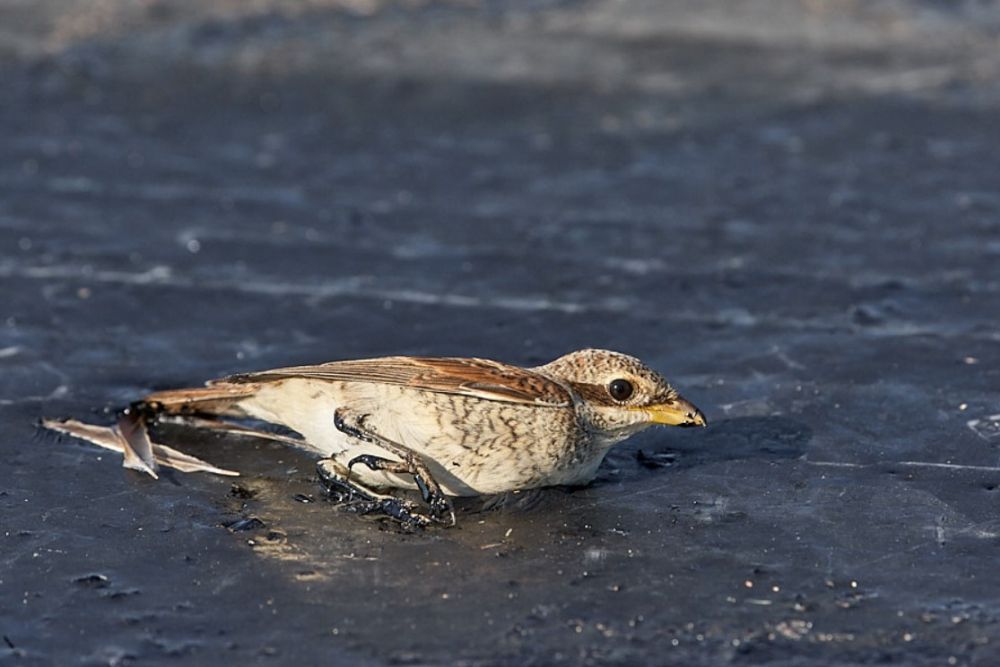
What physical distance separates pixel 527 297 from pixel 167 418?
295 centimetres

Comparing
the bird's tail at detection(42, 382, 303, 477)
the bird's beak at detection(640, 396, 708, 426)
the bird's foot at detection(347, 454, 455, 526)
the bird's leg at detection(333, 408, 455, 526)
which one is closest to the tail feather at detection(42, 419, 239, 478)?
the bird's tail at detection(42, 382, 303, 477)

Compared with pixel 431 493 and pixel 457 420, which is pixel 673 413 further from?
pixel 431 493

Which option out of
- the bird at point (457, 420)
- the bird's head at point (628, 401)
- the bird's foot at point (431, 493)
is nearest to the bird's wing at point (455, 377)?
the bird at point (457, 420)

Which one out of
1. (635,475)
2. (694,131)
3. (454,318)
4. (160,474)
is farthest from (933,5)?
(160,474)

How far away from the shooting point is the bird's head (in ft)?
23.6

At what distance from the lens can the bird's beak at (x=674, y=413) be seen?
7207mm

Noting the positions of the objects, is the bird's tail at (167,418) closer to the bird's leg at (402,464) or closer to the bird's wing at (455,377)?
the bird's wing at (455,377)

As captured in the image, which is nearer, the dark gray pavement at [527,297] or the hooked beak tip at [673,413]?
the dark gray pavement at [527,297]

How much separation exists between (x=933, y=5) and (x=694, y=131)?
4563 mm

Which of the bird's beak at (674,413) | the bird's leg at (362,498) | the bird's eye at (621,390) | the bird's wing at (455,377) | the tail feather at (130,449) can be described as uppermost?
the bird's wing at (455,377)

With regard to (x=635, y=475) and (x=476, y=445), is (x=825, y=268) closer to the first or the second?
(x=635, y=475)

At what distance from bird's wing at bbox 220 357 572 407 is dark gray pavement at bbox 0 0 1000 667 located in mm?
514

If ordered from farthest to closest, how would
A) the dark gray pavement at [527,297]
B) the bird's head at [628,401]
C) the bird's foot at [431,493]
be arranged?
the bird's head at [628,401]
the bird's foot at [431,493]
the dark gray pavement at [527,297]

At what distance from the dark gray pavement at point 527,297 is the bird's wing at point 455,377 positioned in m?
0.51
